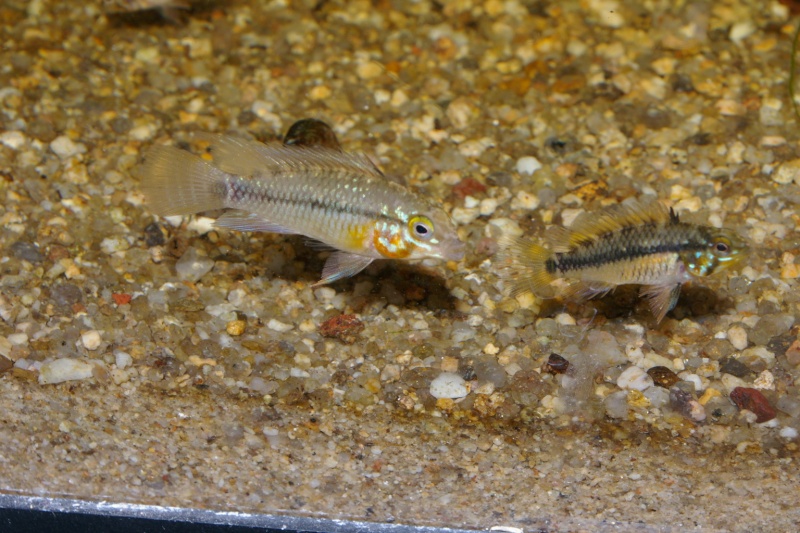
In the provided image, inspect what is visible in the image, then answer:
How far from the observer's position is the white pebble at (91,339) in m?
3.87

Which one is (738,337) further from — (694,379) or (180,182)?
(180,182)

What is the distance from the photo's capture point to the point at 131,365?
3803mm

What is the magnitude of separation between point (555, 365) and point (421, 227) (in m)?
1.07

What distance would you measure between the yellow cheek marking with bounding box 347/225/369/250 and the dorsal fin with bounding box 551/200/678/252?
1.03m

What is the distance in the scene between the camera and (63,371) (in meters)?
3.71

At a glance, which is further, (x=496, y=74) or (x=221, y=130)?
(x=496, y=74)

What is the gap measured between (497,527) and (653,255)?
1667 millimetres

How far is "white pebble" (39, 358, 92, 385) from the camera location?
12.1 feet

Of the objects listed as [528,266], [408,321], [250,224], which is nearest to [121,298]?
[250,224]

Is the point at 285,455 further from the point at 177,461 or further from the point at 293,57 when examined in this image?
the point at 293,57

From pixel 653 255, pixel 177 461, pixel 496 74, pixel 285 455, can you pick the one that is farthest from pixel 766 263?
pixel 177 461

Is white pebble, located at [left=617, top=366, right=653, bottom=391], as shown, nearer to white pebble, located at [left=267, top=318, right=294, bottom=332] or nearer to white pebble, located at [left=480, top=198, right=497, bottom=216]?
white pebble, located at [left=480, top=198, right=497, bottom=216]

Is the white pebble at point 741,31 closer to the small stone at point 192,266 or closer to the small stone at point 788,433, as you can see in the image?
the small stone at point 788,433

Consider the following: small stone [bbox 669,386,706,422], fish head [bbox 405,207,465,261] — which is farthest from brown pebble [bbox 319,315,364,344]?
small stone [bbox 669,386,706,422]
